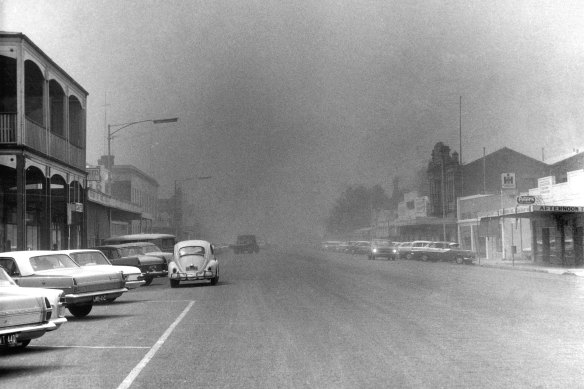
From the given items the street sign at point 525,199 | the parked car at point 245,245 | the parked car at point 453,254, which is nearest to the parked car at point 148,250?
the street sign at point 525,199

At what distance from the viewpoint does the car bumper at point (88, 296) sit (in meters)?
15.7

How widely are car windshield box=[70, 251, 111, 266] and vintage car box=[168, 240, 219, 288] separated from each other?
7.48m

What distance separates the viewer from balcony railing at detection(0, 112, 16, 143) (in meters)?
26.8

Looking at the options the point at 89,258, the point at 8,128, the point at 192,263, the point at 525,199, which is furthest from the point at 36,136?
the point at 525,199

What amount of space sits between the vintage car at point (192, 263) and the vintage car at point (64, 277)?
9.22 m

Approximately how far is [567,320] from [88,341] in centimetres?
926

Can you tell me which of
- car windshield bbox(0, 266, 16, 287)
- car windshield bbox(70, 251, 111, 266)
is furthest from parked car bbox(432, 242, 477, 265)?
car windshield bbox(0, 266, 16, 287)

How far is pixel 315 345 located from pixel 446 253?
146 ft

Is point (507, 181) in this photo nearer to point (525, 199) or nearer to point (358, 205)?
Result: point (525, 199)

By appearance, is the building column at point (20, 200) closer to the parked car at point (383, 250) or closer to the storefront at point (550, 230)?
the storefront at point (550, 230)

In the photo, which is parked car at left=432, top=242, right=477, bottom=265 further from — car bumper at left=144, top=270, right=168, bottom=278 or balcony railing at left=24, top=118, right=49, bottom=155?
balcony railing at left=24, top=118, right=49, bottom=155

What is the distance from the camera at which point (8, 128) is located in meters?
26.9

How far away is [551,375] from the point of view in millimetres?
8594

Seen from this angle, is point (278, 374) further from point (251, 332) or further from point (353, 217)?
point (353, 217)
